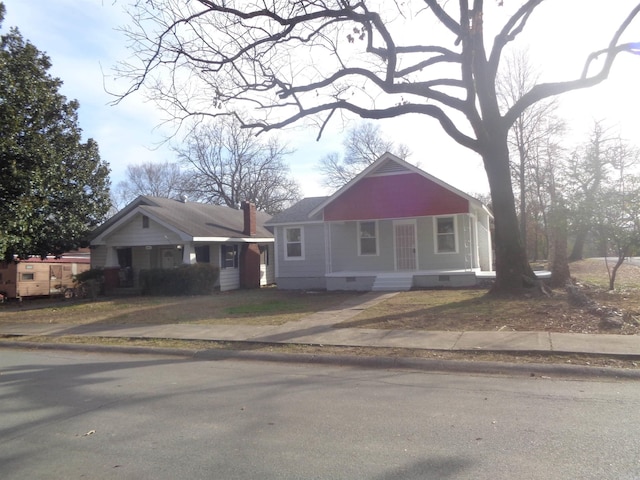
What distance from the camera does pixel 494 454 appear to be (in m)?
4.28

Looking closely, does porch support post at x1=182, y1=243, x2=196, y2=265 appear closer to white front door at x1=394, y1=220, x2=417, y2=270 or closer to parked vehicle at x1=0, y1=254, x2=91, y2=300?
parked vehicle at x1=0, y1=254, x2=91, y2=300

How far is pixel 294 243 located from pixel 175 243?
5232 millimetres

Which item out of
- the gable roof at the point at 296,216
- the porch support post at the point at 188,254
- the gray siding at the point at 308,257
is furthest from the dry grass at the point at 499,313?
the porch support post at the point at 188,254

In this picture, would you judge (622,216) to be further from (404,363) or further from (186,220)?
(186,220)

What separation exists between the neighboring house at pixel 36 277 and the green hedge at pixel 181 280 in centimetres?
423

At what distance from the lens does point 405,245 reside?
21.1m

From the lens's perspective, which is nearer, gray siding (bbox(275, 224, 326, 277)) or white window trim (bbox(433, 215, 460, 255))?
white window trim (bbox(433, 215, 460, 255))

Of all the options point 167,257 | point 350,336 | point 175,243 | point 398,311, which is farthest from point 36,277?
point 350,336

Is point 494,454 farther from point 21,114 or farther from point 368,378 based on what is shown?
point 21,114

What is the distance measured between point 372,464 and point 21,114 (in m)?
19.6

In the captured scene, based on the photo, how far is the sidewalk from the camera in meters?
8.12

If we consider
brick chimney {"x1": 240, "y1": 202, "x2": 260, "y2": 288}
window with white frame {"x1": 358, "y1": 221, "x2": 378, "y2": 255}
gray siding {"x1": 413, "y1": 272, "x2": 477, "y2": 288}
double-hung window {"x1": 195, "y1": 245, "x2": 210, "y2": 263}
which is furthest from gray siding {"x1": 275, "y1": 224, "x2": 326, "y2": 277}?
gray siding {"x1": 413, "y1": 272, "x2": 477, "y2": 288}

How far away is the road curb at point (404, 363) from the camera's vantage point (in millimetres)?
6867

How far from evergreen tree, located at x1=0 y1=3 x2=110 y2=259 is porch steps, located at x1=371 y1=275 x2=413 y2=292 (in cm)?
1297
